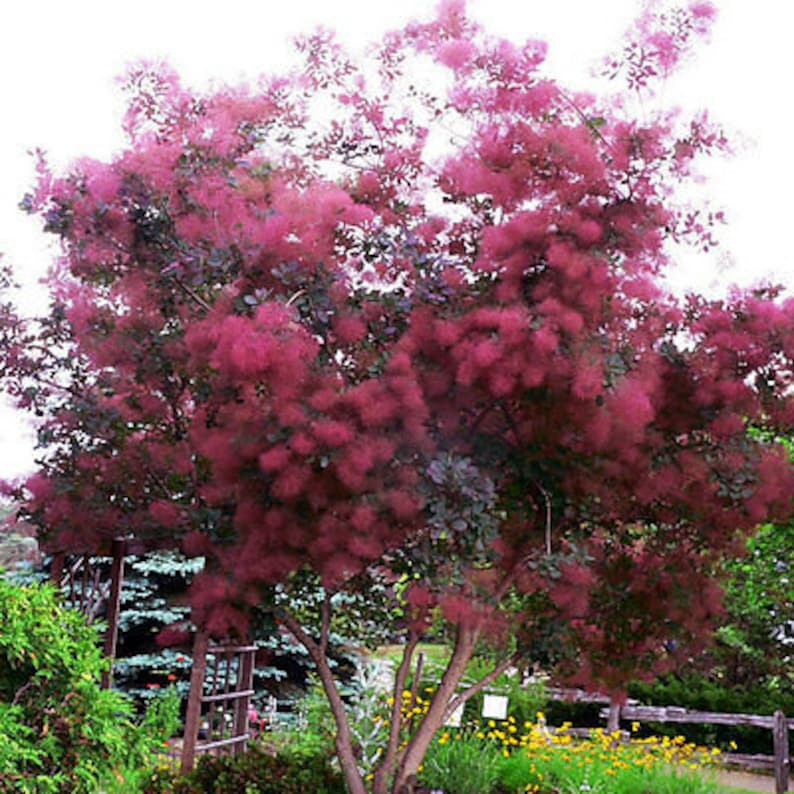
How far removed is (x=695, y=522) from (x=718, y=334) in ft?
3.35

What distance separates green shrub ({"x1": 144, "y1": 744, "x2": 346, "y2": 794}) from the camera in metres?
6.09

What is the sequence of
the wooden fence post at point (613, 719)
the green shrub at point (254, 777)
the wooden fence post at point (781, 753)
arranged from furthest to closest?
the wooden fence post at point (613, 719) < the wooden fence post at point (781, 753) < the green shrub at point (254, 777)

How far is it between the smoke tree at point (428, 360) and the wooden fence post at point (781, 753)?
4759mm

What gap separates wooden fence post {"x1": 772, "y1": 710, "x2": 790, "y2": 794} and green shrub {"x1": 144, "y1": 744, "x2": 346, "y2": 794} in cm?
505

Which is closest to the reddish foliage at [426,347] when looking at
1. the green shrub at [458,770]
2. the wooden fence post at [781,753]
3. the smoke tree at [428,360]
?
the smoke tree at [428,360]

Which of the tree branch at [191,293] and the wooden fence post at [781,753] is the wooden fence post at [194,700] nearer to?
the tree branch at [191,293]

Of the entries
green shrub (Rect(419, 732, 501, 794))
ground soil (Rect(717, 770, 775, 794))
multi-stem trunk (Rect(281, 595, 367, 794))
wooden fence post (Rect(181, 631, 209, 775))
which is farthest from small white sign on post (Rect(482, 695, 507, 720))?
ground soil (Rect(717, 770, 775, 794))

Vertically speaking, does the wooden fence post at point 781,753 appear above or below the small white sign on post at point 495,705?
below

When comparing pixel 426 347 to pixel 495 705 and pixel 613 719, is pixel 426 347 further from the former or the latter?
pixel 613 719

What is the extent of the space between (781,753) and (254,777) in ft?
19.9

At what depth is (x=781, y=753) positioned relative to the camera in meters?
10.2

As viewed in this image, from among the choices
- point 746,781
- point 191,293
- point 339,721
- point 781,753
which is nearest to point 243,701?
point 339,721

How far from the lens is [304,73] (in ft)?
20.3

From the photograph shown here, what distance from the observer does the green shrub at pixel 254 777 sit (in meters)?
6.09
